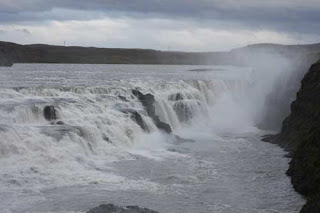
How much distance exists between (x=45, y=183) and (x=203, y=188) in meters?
7.22

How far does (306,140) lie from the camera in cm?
2444

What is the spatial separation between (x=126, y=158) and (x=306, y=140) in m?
10.4

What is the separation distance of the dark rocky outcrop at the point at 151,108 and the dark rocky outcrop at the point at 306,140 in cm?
794

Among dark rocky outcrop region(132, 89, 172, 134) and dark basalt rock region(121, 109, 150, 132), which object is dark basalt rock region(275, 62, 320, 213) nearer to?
dark rocky outcrop region(132, 89, 172, 134)

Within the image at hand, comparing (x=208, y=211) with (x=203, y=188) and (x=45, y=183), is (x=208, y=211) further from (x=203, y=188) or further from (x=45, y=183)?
(x=45, y=183)

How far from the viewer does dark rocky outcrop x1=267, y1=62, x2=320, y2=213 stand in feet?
69.8

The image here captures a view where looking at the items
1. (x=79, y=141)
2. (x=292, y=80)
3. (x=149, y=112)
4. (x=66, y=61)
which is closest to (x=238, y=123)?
(x=292, y=80)

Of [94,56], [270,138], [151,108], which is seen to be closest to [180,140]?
[151,108]

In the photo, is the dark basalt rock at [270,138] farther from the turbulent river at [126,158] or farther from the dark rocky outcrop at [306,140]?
the turbulent river at [126,158]

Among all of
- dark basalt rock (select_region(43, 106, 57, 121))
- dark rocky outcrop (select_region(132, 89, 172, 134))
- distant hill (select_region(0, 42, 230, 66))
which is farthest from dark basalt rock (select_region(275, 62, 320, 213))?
distant hill (select_region(0, 42, 230, 66))

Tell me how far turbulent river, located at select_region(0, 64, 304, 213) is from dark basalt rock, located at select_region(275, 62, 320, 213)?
0.68 meters

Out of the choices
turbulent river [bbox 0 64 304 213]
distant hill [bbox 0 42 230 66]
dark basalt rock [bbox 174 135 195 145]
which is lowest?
dark basalt rock [bbox 174 135 195 145]

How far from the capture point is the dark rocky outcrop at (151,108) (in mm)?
37750

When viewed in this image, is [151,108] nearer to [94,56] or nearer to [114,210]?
[114,210]
